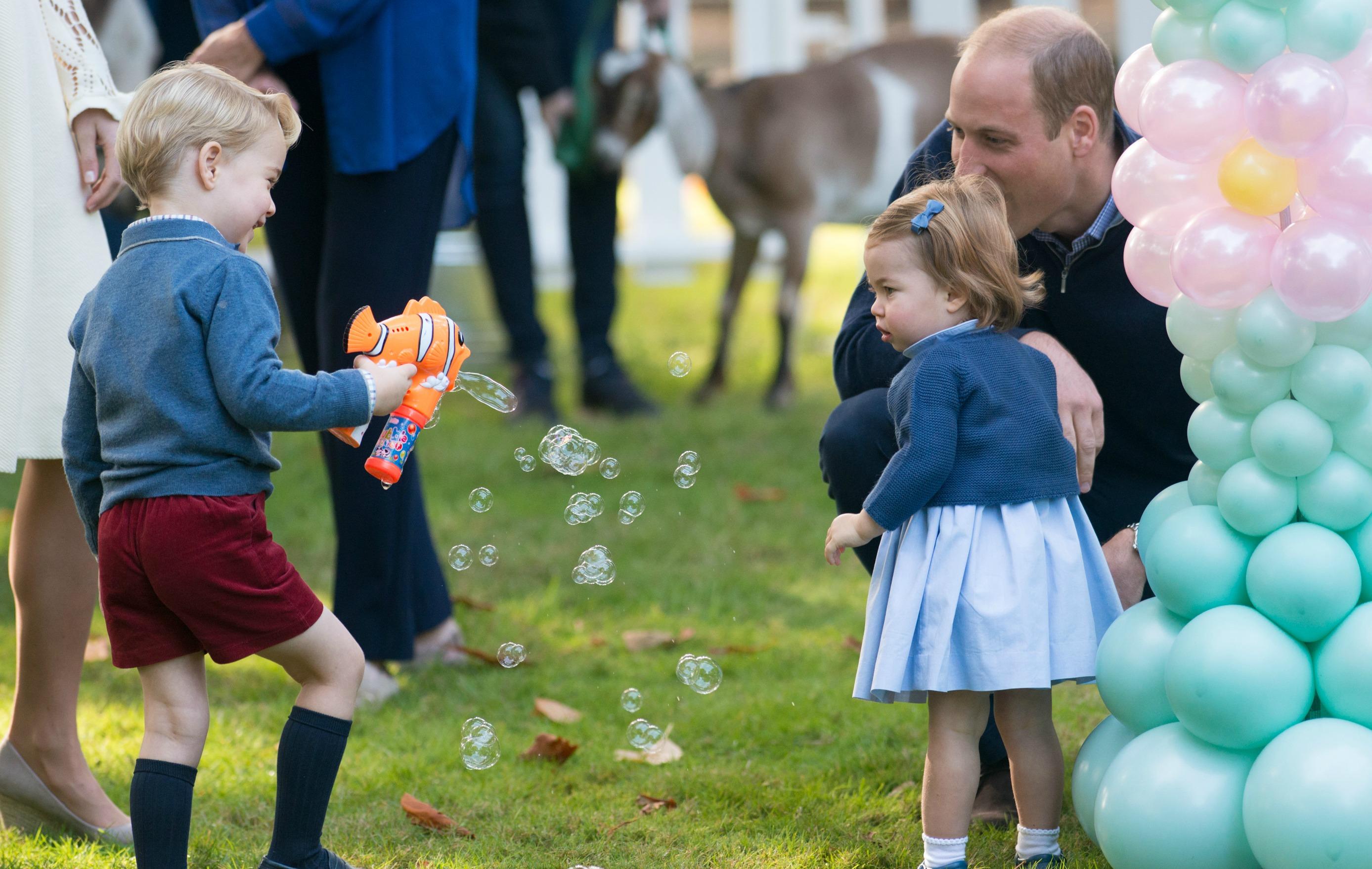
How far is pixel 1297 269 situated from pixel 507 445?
3547 millimetres

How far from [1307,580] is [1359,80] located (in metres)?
0.62

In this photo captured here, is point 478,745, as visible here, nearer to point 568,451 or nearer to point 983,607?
point 568,451

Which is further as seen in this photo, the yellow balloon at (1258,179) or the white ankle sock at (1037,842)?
the white ankle sock at (1037,842)

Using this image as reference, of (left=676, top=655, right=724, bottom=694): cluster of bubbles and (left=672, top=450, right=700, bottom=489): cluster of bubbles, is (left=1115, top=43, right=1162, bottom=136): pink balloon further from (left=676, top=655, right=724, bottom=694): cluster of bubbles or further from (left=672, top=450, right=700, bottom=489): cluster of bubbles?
(left=676, top=655, right=724, bottom=694): cluster of bubbles

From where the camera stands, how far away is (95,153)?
7.16 feet

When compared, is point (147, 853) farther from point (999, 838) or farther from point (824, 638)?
point (824, 638)

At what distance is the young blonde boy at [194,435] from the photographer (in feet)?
5.69

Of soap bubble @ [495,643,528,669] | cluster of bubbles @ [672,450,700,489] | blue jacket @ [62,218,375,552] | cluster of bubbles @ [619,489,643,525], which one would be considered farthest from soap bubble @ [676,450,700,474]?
blue jacket @ [62,218,375,552]

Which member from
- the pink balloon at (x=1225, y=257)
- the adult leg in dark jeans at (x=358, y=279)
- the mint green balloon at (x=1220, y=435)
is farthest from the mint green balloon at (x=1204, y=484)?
the adult leg in dark jeans at (x=358, y=279)

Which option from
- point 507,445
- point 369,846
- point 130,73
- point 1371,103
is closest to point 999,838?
point 369,846

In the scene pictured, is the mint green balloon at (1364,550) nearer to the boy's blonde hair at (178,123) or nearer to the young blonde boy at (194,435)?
the young blonde boy at (194,435)

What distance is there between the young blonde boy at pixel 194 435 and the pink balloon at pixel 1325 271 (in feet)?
3.65

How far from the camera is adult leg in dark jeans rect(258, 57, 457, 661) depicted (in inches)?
105

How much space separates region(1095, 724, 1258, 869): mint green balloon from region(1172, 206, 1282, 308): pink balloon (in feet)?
1.83
